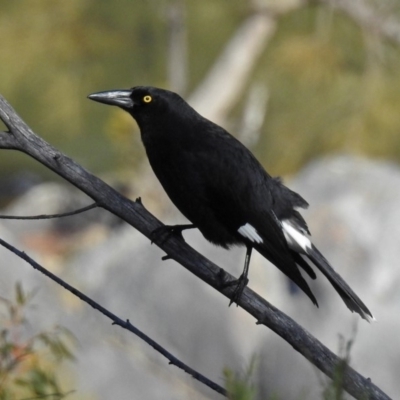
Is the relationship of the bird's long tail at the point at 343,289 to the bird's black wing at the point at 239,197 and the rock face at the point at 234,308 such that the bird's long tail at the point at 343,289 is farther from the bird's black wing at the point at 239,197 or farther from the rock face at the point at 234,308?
the rock face at the point at 234,308

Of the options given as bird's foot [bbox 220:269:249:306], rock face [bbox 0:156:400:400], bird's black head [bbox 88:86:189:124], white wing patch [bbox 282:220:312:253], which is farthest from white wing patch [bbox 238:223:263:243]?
rock face [bbox 0:156:400:400]

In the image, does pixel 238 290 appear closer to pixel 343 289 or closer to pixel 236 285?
pixel 236 285

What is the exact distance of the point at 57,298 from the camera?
20.9ft

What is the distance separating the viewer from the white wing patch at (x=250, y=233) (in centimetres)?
290

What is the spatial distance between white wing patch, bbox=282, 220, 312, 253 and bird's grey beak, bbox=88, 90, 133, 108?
0.67 m

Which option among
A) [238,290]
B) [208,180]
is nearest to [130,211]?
[238,290]

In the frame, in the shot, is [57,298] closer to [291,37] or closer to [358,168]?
[358,168]

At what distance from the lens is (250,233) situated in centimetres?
293

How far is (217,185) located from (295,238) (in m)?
0.35

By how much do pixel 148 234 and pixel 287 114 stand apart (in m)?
7.35

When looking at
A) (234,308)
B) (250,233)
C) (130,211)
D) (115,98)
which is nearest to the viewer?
(130,211)

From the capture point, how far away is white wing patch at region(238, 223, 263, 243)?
2.90 meters

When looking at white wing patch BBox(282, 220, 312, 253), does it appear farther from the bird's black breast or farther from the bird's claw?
the bird's claw

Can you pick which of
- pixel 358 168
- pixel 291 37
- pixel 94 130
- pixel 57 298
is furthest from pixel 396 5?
pixel 57 298
